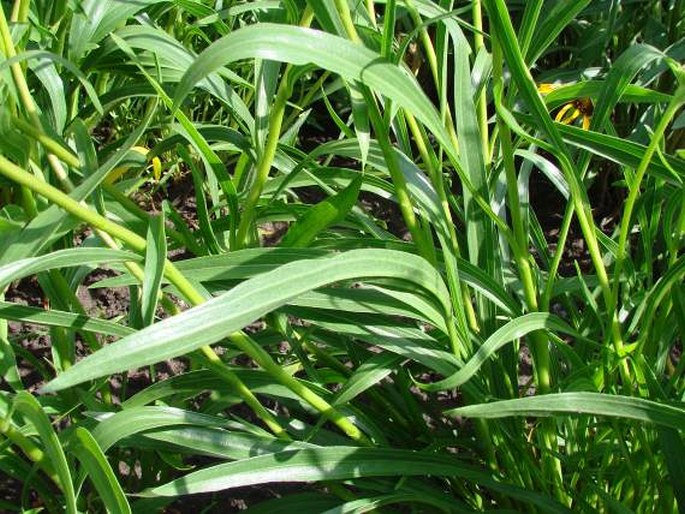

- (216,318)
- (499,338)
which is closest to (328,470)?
(499,338)

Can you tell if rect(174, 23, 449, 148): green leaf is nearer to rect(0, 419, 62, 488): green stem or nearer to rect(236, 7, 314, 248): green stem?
rect(236, 7, 314, 248): green stem

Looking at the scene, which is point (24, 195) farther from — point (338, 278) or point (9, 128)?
point (338, 278)

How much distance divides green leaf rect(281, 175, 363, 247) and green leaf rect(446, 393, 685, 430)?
0.68 ft

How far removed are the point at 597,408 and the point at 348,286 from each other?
1.13ft

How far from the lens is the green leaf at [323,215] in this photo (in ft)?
Answer: 2.69

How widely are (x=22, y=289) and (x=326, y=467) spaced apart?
0.87 m

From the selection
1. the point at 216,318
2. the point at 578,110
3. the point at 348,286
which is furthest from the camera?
the point at 578,110

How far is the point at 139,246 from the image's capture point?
29.4 inches

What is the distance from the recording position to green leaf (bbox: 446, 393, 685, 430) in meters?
0.77

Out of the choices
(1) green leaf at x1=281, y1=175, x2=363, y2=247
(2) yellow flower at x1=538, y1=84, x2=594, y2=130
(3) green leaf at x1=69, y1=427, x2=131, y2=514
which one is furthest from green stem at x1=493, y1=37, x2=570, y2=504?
(2) yellow flower at x1=538, y1=84, x2=594, y2=130

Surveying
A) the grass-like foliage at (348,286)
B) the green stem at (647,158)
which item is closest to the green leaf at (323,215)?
the grass-like foliage at (348,286)

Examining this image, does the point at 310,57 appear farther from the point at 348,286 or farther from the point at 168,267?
the point at 348,286

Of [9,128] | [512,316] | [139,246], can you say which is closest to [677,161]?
[512,316]

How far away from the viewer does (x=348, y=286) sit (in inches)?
40.3
